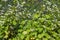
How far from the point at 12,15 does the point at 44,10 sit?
Answer: 62 centimetres

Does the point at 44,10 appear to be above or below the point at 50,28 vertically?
above

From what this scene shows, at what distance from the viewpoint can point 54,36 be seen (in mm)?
3176

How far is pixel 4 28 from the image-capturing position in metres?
3.38

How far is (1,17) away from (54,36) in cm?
109

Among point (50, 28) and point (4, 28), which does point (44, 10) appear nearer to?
point (50, 28)

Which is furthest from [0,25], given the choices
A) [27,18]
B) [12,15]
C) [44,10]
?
[44,10]

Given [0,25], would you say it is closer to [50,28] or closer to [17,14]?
[17,14]

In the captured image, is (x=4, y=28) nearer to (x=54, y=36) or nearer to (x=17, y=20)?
(x=17, y=20)

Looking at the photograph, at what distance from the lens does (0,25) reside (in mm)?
3359

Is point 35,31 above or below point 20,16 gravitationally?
below

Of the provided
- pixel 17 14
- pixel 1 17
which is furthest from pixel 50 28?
pixel 1 17

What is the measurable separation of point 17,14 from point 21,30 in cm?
40

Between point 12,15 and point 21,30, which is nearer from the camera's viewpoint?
point 21,30

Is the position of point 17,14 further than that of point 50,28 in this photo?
Yes
